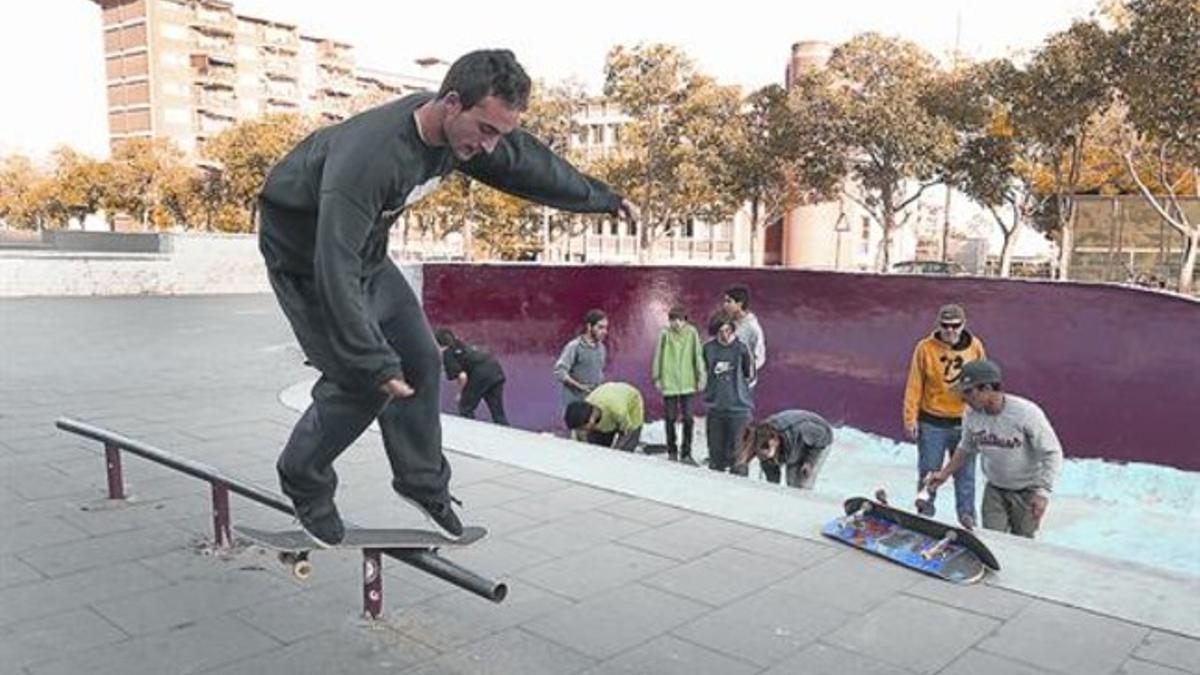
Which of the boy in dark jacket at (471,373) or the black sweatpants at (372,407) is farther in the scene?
the boy in dark jacket at (471,373)

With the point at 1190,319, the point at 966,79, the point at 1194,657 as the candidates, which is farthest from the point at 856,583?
the point at 966,79

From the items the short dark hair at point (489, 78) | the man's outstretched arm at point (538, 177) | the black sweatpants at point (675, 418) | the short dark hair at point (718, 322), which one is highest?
the short dark hair at point (489, 78)

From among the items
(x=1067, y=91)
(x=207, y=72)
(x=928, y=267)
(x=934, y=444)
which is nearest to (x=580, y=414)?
(x=934, y=444)

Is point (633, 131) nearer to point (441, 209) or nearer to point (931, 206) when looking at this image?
point (441, 209)

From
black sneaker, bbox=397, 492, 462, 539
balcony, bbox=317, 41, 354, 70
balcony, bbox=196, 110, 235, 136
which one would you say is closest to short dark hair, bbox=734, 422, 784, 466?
black sneaker, bbox=397, 492, 462, 539

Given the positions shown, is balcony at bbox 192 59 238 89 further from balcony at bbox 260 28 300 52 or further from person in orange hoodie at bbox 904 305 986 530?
person in orange hoodie at bbox 904 305 986 530

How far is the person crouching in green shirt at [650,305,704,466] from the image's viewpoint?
901 centimetres

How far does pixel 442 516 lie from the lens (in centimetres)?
345

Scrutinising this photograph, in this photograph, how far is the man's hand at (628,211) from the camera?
3475 mm

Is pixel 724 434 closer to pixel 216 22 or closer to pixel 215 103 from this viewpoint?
pixel 215 103

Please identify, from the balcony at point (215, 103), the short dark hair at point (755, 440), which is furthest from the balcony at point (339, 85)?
the short dark hair at point (755, 440)

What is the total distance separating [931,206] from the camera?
204 feet

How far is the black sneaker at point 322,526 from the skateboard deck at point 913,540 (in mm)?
2533

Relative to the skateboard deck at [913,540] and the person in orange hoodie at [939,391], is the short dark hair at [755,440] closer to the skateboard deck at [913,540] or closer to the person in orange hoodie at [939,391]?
the person in orange hoodie at [939,391]
